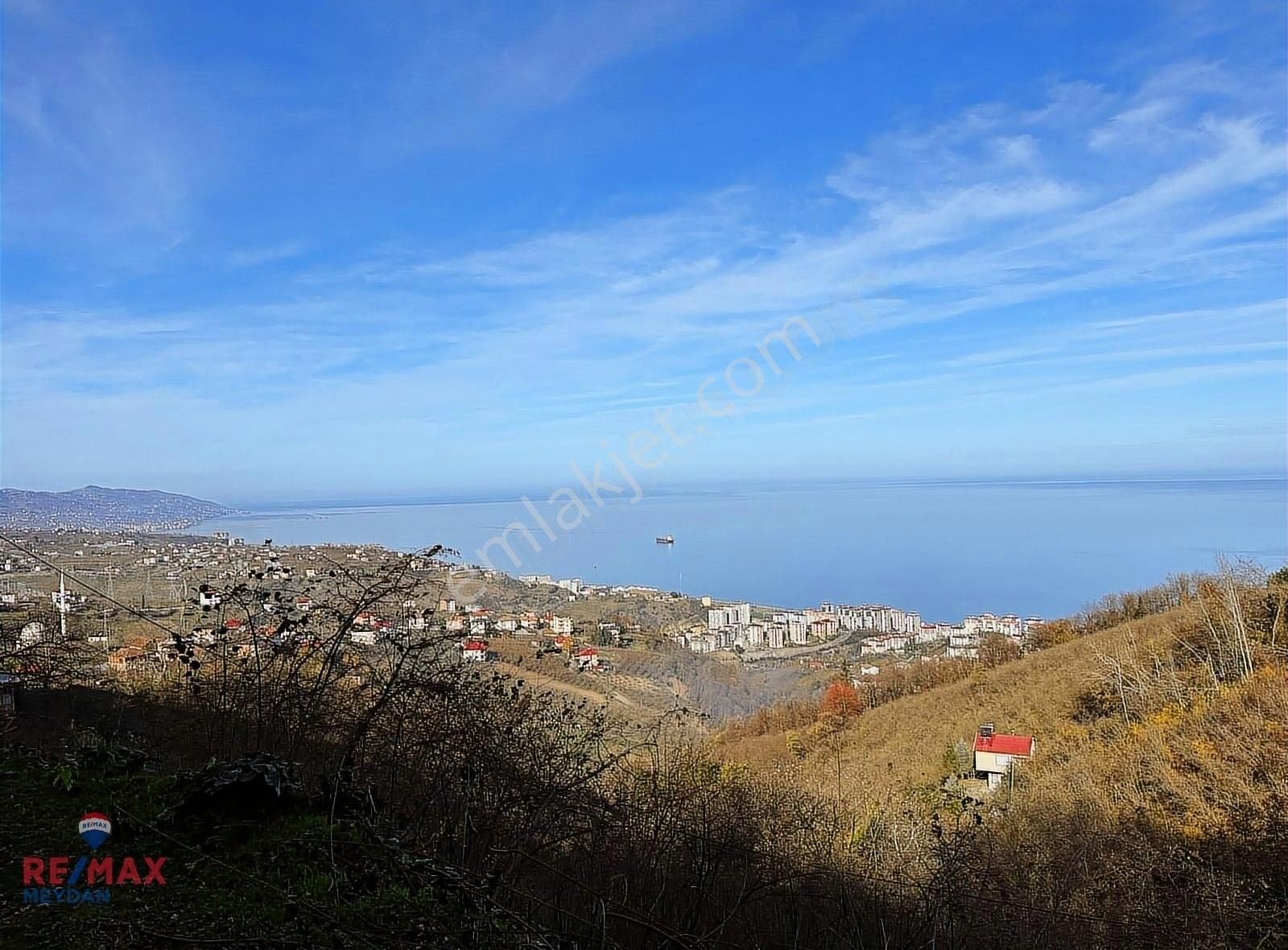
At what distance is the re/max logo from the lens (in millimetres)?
1799

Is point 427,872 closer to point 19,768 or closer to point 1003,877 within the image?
point 19,768

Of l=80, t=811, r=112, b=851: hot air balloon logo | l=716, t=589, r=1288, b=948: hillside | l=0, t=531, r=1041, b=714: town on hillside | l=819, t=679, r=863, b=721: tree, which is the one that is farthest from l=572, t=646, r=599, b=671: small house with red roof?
l=819, t=679, r=863, b=721: tree

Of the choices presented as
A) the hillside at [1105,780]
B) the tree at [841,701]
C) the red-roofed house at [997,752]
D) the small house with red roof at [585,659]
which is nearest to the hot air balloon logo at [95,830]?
the hillside at [1105,780]

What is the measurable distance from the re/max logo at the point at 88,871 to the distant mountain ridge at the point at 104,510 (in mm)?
7262

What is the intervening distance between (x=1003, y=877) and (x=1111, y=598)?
101 feet

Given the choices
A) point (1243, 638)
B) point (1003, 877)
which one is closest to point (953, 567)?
point (1243, 638)

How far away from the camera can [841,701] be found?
2219 cm

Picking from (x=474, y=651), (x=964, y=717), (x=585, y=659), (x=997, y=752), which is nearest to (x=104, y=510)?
(x=585, y=659)

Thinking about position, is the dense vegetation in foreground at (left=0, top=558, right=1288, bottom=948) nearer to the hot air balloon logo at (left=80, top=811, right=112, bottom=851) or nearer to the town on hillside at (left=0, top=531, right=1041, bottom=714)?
the hot air balloon logo at (left=80, top=811, right=112, bottom=851)

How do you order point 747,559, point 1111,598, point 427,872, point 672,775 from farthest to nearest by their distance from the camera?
point 747,559, point 1111,598, point 672,775, point 427,872

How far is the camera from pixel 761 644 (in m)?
24.4

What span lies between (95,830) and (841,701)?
2202 cm

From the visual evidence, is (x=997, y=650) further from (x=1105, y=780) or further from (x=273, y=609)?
(x=273, y=609)

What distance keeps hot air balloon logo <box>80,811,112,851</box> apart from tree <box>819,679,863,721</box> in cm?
2000
